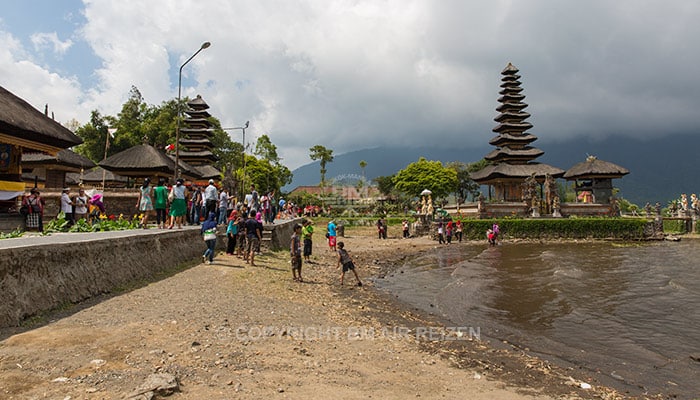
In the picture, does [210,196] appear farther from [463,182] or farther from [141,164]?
[463,182]

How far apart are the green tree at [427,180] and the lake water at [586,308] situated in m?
45.5

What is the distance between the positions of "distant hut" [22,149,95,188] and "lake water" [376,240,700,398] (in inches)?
880

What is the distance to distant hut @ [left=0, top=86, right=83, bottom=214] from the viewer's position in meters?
13.1

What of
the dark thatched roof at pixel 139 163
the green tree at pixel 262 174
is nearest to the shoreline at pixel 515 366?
the dark thatched roof at pixel 139 163

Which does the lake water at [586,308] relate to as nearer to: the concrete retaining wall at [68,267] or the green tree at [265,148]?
the concrete retaining wall at [68,267]

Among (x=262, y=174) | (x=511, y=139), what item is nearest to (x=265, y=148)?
Answer: (x=262, y=174)

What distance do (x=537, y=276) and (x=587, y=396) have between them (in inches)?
452

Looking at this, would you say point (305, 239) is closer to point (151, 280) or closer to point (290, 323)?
point (151, 280)

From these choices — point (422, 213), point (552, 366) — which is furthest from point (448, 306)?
point (422, 213)

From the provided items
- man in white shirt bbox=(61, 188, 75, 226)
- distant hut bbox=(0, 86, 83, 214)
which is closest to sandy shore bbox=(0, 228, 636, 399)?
man in white shirt bbox=(61, 188, 75, 226)

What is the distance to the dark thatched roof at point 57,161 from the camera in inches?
963

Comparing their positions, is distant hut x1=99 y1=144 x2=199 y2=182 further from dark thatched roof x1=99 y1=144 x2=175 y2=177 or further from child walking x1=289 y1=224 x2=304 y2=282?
child walking x1=289 y1=224 x2=304 y2=282

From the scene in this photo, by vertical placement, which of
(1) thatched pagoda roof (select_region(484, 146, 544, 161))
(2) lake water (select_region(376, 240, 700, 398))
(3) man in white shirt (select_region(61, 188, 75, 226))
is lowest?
(2) lake water (select_region(376, 240, 700, 398))

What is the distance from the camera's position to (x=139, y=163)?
24922 mm
